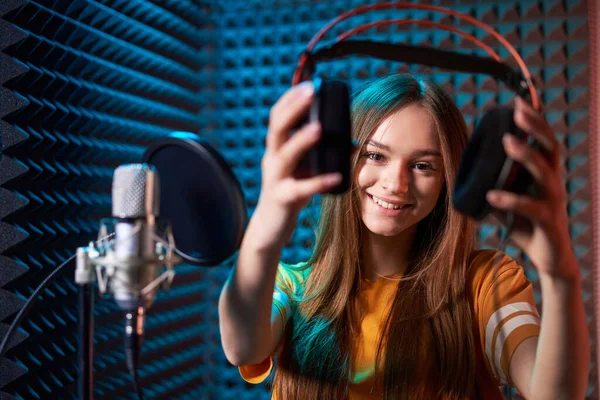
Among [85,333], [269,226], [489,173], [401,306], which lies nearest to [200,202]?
[269,226]

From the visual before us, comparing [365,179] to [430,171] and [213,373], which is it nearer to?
[430,171]

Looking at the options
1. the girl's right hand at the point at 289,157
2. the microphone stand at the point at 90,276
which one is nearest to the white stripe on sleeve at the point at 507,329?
the girl's right hand at the point at 289,157

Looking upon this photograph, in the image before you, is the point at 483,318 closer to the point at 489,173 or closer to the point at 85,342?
the point at 489,173

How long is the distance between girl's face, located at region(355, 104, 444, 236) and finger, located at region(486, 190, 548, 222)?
1.09ft

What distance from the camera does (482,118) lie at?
730 millimetres

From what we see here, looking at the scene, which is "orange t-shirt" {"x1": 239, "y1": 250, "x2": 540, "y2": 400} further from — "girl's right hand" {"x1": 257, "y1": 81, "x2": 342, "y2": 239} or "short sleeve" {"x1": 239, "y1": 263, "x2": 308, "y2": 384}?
"girl's right hand" {"x1": 257, "y1": 81, "x2": 342, "y2": 239}

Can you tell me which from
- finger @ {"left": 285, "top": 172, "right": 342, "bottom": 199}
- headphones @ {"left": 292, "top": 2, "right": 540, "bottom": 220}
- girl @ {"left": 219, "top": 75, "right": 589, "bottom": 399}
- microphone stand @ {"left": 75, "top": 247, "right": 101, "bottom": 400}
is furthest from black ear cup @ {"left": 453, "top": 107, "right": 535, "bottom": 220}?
microphone stand @ {"left": 75, "top": 247, "right": 101, "bottom": 400}

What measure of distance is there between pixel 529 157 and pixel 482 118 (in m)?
0.11

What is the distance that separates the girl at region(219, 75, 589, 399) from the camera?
3.18 ft

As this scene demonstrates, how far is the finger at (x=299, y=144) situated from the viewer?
66cm

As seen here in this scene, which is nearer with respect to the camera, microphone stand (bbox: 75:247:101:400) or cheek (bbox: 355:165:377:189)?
microphone stand (bbox: 75:247:101:400)

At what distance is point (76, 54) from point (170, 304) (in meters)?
1.00

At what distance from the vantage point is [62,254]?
149 cm

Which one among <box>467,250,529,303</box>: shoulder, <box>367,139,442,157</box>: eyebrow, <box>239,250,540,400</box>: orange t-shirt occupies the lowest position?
<box>239,250,540,400</box>: orange t-shirt
